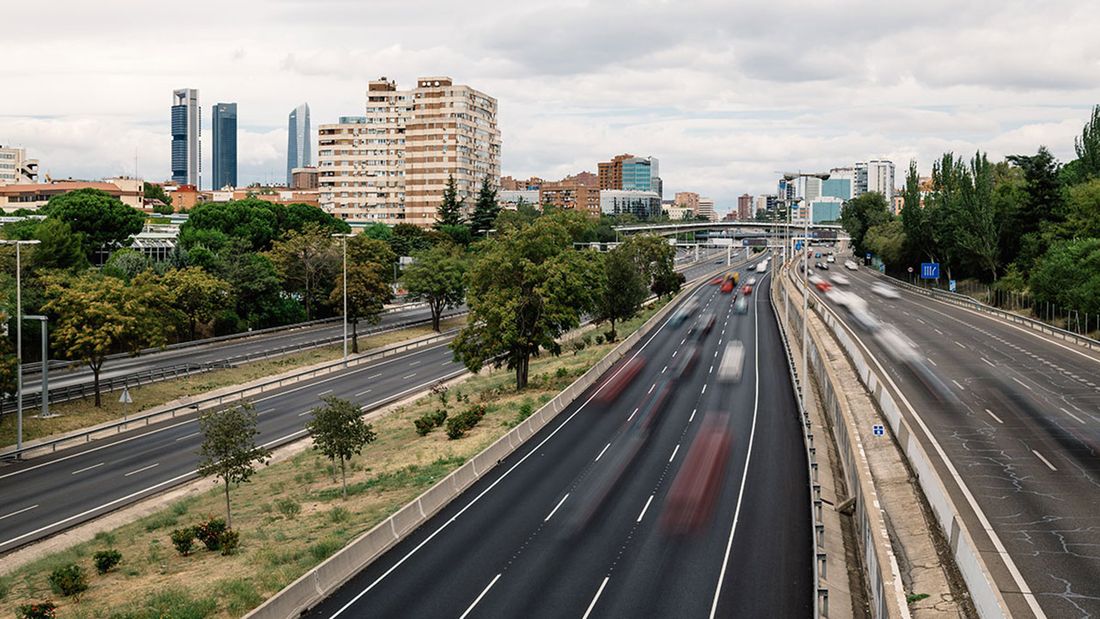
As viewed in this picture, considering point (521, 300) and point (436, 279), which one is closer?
point (521, 300)

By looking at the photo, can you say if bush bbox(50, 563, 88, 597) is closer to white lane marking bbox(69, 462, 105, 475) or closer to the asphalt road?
white lane marking bbox(69, 462, 105, 475)

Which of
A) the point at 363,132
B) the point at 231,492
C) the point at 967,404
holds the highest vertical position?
the point at 363,132

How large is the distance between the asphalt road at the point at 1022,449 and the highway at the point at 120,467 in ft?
105

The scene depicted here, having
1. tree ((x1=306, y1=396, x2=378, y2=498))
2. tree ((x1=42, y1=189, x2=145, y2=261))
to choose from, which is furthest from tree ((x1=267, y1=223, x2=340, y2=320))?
tree ((x1=306, y1=396, x2=378, y2=498))

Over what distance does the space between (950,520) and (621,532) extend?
9.78 m

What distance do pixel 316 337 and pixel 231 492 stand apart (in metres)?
50.1

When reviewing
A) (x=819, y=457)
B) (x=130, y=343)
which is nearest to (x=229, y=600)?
(x=819, y=457)

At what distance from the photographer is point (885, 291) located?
125438 mm

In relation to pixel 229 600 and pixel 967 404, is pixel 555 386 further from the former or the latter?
pixel 229 600

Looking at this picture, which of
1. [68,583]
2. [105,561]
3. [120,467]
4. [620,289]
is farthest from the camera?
[620,289]

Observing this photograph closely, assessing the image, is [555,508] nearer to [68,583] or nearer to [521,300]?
[68,583]

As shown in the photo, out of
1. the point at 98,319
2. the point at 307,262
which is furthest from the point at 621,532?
the point at 307,262

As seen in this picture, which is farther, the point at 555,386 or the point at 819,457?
the point at 555,386

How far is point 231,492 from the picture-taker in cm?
3919
